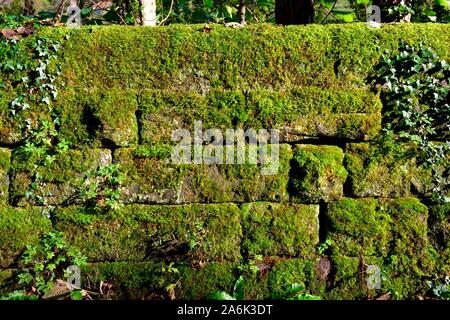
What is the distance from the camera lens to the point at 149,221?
3.54 meters

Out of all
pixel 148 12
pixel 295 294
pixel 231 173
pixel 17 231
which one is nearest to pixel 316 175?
pixel 231 173

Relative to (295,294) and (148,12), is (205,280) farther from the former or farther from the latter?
(148,12)

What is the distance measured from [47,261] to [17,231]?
1.07ft

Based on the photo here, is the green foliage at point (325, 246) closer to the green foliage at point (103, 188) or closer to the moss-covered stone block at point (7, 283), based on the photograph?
the green foliage at point (103, 188)

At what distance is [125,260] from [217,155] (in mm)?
1083

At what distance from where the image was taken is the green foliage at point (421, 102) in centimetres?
360

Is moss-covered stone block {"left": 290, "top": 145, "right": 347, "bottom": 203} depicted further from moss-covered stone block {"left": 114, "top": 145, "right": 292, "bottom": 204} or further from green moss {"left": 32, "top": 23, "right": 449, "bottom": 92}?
green moss {"left": 32, "top": 23, "right": 449, "bottom": 92}

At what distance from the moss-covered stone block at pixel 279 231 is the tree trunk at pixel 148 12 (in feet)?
8.74

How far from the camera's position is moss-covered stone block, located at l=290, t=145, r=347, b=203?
139 inches

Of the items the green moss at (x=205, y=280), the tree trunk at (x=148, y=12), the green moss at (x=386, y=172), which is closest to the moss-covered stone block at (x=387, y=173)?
the green moss at (x=386, y=172)

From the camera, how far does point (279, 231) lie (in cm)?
353

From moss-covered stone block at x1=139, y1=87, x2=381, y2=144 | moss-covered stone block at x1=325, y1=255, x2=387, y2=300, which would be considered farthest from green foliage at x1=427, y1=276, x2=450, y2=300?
moss-covered stone block at x1=139, y1=87, x2=381, y2=144

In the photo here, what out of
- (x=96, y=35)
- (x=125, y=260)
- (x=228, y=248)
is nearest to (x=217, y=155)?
(x=228, y=248)
